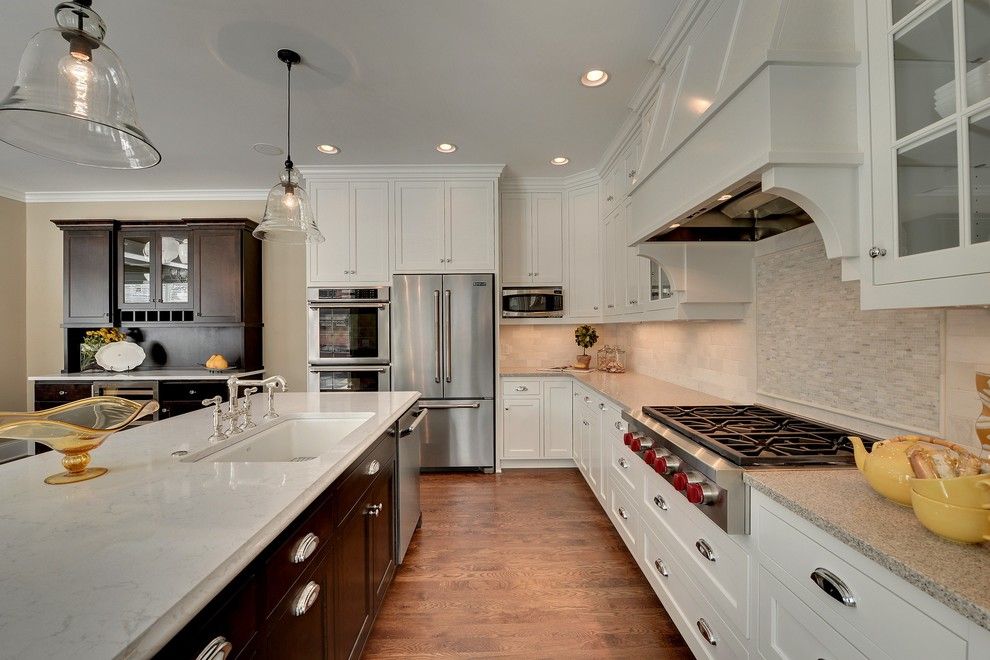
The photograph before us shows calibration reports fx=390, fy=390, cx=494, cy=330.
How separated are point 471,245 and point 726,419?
2.55 m

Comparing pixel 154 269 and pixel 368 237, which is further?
pixel 154 269

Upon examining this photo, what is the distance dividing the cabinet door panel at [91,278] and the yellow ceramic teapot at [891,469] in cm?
570

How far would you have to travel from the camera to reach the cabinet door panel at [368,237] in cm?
359

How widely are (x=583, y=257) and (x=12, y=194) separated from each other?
5922 millimetres

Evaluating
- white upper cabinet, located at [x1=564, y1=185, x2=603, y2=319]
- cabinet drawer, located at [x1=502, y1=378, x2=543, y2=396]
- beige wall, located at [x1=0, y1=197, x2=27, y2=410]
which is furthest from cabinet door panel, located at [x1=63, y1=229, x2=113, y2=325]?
white upper cabinet, located at [x1=564, y1=185, x2=603, y2=319]

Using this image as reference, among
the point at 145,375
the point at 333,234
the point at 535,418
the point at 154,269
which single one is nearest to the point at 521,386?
the point at 535,418

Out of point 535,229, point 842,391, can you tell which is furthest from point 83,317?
point 842,391

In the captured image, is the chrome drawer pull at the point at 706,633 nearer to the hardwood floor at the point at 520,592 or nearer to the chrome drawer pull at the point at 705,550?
the chrome drawer pull at the point at 705,550

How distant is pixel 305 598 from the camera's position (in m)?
1.01

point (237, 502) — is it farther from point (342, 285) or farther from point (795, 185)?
point (342, 285)

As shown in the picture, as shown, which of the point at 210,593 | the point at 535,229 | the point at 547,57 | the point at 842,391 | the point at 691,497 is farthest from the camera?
the point at 535,229

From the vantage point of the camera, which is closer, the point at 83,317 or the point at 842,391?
the point at 842,391

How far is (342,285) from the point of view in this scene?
3590 mm

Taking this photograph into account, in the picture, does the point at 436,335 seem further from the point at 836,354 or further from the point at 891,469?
the point at 891,469
